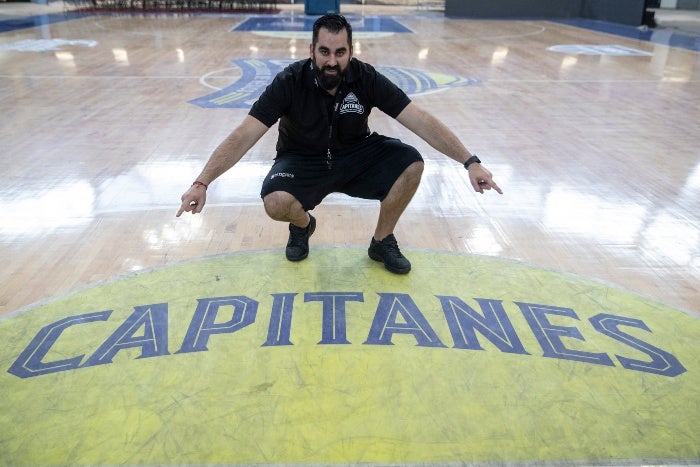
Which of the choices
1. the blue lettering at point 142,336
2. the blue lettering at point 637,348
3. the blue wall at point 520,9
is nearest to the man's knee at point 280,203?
the blue lettering at point 142,336

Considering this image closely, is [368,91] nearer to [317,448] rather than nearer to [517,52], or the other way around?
[317,448]

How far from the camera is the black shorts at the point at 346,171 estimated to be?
9.87 ft

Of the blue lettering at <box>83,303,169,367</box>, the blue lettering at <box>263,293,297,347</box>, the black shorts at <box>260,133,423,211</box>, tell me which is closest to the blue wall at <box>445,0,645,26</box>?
the black shorts at <box>260,133,423,211</box>

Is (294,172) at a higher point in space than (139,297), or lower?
higher

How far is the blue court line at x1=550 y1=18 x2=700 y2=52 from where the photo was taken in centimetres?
1243

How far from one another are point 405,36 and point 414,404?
12.4 meters

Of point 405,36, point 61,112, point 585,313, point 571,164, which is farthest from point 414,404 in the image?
point 405,36

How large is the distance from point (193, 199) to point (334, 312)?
2.70ft

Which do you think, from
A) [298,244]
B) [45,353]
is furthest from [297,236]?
[45,353]

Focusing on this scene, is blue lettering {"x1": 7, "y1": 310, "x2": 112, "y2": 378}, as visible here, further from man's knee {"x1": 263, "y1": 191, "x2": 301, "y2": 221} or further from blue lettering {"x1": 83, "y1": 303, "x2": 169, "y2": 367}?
man's knee {"x1": 263, "y1": 191, "x2": 301, "y2": 221}

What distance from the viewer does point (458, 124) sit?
5984 mm

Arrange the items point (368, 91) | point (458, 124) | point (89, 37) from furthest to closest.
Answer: point (89, 37), point (458, 124), point (368, 91)

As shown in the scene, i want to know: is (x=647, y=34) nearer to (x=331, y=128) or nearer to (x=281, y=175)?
(x=331, y=128)

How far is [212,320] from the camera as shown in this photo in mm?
2627
